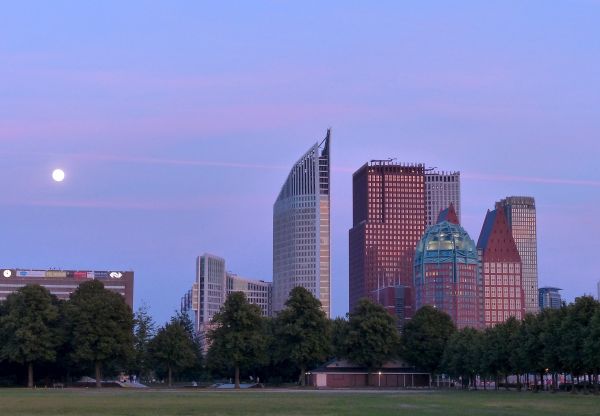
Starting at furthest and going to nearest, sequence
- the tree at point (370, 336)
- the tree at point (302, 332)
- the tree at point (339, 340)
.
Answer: the tree at point (339, 340) → the tree at point (370, 336) → the tree at point (302, 332)

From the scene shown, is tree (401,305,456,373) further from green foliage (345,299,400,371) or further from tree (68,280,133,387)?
tree (68,280,133,387)

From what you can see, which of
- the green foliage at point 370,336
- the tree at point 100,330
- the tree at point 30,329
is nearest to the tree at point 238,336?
the tree at point 100,330

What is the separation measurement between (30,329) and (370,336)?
4489 centimetres

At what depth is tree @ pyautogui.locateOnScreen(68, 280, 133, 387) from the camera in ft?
378

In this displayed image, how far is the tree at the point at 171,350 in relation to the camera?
13600 cm

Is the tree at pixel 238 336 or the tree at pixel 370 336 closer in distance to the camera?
the tree at pixel 238 336

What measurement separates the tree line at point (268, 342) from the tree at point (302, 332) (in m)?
0.13

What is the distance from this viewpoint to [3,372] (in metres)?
122

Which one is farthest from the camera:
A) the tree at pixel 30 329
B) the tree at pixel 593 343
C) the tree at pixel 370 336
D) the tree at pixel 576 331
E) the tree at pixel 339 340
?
the tree at pixel 339 340

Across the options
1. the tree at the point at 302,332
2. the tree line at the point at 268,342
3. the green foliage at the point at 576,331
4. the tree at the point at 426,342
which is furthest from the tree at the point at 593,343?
the tree at the point at 426,342

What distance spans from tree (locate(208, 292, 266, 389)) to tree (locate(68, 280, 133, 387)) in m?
11.6

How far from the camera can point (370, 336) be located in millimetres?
131375

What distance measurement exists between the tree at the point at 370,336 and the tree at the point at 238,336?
548 inches

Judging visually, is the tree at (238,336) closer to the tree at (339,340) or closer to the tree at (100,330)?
the tree at (100,330)
